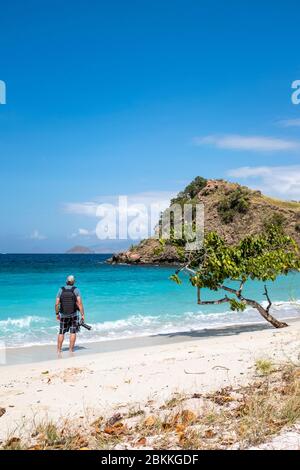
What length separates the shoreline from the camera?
12.5 m

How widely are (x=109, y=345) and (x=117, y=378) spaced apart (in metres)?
6.43

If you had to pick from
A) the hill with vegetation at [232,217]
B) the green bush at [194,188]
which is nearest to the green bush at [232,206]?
the hill with vegetation at [232,217]

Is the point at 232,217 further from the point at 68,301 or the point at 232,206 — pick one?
the point at 68,301

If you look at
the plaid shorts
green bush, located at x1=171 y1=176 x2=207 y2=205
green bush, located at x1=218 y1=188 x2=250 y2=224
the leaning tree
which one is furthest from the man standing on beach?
green bush, located at x1=171 y1=176 x2=207 y2=205

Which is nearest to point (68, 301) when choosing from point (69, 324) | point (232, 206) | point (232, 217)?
point (69, 324)

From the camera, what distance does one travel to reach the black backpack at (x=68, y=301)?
12.7 metres

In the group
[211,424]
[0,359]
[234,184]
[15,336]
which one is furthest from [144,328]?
[234,184]

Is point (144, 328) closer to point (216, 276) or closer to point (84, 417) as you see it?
point (216, 276)

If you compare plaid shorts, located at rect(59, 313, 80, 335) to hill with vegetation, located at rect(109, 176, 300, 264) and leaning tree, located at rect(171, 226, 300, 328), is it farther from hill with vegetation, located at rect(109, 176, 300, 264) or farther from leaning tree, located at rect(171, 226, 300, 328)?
hill with vegetation, located at rect(109, 176, 300, 264)

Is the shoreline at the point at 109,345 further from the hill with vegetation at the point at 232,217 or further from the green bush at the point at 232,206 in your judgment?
the green bush at the point at 232,206

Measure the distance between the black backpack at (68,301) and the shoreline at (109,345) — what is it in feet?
4.00

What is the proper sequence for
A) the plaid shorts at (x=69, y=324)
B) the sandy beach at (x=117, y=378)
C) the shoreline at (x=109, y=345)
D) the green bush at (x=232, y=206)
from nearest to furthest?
the sandy beach at (x=117, y=378)
the shoreline at (x=109, y=345)
the plaid shorts at (x=69, y=324)
the green bush at (x=232, y=206)

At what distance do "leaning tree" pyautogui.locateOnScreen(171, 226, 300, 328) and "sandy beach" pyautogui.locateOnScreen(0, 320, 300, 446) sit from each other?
2765 mm

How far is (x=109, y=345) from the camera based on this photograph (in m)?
14.4
